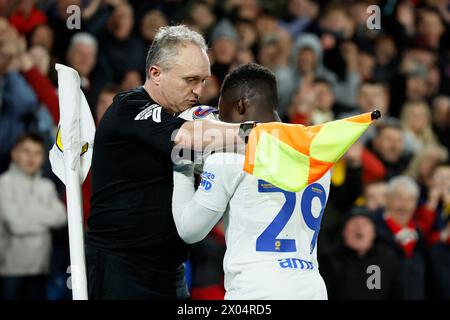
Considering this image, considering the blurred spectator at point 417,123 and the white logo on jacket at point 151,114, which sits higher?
the blurred spectator at point 417,123

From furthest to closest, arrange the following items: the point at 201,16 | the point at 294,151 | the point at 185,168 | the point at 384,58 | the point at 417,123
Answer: the point at 384,58
the point at 417,123
the point at 201,16
the point at 185,168
the point at 294,151

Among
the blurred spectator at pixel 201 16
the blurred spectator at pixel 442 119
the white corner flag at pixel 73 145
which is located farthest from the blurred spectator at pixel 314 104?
the white corner flag at pixel 73 145

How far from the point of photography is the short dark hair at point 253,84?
3943mm

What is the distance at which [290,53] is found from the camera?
988 cm

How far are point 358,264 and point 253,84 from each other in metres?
3.74

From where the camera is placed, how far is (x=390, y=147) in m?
9.16

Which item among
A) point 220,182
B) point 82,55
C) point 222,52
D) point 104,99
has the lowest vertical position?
point 220,182

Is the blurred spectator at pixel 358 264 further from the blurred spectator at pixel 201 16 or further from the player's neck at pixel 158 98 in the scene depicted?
the player's neck at pixel 158 98

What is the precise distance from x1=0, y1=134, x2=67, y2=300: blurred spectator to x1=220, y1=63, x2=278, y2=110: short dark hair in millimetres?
3502

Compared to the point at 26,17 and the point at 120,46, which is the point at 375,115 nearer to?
the point at 26,17

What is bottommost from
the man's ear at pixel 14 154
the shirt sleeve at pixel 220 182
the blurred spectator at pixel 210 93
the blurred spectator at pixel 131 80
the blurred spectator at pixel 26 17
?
the shirt sleeve at pixel 220 182

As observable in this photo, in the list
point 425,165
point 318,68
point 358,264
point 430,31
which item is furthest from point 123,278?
point 430,31

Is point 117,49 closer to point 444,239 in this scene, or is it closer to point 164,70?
point 444,239

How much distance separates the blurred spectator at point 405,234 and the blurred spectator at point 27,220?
280 cm
